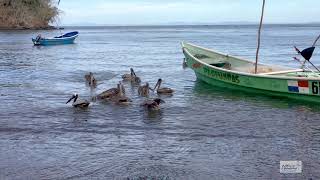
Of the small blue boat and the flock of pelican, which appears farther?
the small blue boat

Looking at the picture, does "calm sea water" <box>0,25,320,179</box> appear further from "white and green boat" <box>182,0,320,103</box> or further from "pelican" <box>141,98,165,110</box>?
"white and green boat" <box>182,0,320,103</box>

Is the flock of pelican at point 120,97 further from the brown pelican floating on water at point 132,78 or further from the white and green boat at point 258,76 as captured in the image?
the white and green boat at point 258,76

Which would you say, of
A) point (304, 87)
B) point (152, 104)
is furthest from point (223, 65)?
point (152, 104)

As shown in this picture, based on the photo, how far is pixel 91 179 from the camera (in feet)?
34.3

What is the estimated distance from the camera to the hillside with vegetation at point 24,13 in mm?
112806

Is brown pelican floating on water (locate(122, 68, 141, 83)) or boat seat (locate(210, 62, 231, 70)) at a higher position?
boat seat (locate(210, 62, 231, 70))

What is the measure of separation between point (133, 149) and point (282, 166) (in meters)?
3.70

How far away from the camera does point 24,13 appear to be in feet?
379

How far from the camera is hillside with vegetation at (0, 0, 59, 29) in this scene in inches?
4441

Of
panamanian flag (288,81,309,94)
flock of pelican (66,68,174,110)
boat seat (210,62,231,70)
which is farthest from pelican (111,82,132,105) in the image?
boat seat (210,62,231,70)

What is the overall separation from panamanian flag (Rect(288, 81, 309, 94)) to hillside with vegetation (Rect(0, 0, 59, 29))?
9902cm

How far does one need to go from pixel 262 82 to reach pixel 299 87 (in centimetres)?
174

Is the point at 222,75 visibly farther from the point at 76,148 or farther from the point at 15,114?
the point at 76,148

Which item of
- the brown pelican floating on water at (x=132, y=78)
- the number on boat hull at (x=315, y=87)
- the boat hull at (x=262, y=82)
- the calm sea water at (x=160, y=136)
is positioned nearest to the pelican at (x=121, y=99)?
the calm sea water at (x=160, y=136)
